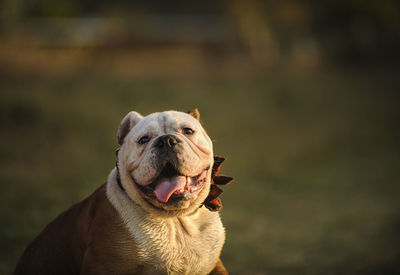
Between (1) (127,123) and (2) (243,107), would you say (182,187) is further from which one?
(2) (243,107)

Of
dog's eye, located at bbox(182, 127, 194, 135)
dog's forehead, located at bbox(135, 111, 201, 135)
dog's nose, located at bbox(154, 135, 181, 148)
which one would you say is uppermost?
dog's forehead, located at bbox(135, 111, 201, 135)

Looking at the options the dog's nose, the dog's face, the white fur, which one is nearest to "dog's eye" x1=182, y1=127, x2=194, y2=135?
the dog's face

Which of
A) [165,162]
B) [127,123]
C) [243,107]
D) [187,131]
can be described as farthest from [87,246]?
[243,107]

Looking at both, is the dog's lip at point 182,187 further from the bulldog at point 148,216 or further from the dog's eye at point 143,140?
the dog's eye at point 143,140

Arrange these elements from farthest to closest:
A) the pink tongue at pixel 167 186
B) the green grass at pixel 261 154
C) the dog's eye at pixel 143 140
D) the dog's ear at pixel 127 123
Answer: the green grass at pixel 261 154 → the dog's ear at pixel 127 123 → the dog's eye at pixel 143 140 → the pink tongue at pixel 167 186

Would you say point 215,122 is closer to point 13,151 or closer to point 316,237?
point 13,151

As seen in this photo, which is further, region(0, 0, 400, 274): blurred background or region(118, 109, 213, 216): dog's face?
region(0, 0, 400, 274): blurred background

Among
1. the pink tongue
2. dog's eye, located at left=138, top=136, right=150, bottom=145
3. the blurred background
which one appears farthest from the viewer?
the blurred background

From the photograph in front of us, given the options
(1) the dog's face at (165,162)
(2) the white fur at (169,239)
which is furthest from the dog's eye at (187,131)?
(2) the white fur at (169,239)

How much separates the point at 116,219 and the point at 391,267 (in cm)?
367

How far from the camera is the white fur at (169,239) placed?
296 centimetres

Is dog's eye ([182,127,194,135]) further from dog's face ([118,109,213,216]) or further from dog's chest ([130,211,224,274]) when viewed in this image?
dog's chest ([130,211,224,274])

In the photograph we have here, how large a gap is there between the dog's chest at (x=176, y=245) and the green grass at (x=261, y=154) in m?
1.07

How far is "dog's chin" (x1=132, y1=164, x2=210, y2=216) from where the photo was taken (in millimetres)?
2922
